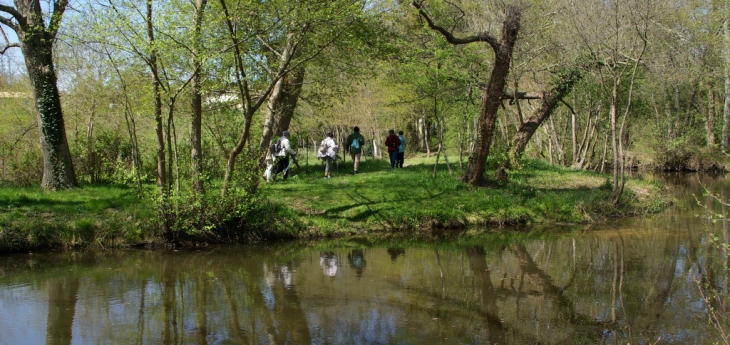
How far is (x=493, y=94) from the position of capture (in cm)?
1633

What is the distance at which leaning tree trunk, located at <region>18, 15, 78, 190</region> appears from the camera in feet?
45.2

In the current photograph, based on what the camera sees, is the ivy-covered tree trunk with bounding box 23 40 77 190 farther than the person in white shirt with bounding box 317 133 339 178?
No

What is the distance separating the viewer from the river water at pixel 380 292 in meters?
6.89

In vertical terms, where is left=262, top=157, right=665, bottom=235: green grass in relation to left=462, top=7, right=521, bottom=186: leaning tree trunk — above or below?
below

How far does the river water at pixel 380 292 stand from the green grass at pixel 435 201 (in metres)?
1.18

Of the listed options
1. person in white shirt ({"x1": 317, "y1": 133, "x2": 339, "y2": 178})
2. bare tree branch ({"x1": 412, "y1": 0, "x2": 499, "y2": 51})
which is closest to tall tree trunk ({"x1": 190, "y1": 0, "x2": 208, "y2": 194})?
bare tree branch ({"x1": 412, "y1": 0, "x2": 499, "y2": 51})

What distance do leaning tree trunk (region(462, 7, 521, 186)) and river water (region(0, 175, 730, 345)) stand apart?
13.7ft

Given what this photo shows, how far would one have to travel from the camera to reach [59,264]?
10875 mm

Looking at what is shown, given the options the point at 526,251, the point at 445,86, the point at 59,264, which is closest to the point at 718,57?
the point at 445,86

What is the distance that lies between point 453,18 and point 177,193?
9.93 meters

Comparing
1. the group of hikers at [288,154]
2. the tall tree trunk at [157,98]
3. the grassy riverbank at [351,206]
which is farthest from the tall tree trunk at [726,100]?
the tall tree trunk at [157,98]

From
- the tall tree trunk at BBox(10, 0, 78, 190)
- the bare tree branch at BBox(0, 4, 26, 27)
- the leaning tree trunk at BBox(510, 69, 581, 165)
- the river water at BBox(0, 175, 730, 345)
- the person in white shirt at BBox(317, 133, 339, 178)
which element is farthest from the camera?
the leaning tree trunk at BBox(510, 69, 581, 165)

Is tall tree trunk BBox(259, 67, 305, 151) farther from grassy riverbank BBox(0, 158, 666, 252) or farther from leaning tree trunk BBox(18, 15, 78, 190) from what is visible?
leaning tree trunk BBox(18, 15, 78, 190)

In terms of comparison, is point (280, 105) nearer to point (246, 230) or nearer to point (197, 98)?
point (197, 98)
